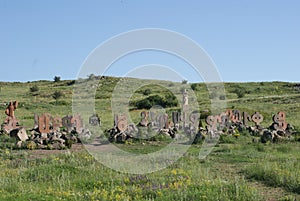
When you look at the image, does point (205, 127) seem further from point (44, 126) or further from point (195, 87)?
point (195, 87)

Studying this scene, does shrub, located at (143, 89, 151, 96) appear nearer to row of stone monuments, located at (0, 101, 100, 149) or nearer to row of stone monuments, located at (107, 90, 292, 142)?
row of stone monuments, located at (107, 90, 292, 142)

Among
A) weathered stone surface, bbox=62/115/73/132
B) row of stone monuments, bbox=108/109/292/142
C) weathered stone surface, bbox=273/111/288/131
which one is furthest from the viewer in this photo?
weathered stone surface, bbox=62/115/73/132

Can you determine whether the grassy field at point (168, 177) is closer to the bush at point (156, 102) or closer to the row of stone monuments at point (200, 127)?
the row of stone monuments at point (200, 127)

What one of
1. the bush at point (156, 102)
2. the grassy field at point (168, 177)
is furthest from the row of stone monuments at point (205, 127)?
the bush at point (156, 102)

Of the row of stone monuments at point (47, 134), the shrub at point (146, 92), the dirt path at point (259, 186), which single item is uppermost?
the shrub at point (146, 92)

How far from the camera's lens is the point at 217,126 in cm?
2478

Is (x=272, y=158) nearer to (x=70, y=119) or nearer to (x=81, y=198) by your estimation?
(x=81, y=198)

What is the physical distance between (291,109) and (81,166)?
114ft

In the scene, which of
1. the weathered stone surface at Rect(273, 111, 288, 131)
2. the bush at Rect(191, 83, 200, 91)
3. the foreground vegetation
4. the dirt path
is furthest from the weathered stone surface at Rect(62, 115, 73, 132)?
A: the bush at Rect(191, 83, 200, 91)

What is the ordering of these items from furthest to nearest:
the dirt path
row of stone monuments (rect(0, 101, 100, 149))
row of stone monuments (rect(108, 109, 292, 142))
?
1. row of stone monuments (rect(108, 109, 292, 142))
2. row of stone monuments (rect(0, 101, 100, 149))
3. the dirt path

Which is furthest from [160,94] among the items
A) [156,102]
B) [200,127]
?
[200,127]

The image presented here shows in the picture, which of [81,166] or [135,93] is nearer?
[81,166]

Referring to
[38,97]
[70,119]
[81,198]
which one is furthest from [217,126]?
[38,97]

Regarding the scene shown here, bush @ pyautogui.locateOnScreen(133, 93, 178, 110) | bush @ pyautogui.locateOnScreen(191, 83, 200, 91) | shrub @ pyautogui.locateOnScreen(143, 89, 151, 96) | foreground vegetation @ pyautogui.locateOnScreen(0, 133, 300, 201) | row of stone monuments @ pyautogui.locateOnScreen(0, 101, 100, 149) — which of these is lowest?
foreground vegetation @ pyautogui.locateOnScreen(0, 133, 300, 201)
